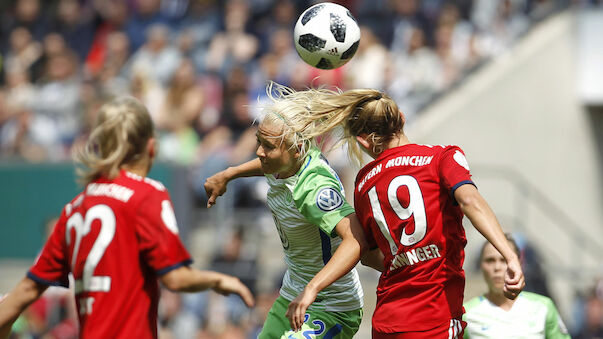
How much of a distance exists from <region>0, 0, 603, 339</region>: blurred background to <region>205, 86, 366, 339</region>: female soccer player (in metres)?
5.23

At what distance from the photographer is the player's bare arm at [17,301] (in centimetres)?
439

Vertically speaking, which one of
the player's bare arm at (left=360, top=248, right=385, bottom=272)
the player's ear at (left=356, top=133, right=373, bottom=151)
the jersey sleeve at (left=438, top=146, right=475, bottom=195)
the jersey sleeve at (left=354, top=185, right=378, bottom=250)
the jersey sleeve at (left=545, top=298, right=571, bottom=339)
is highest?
the player's ear at (left=356, top=133, right=373, bottom=151)

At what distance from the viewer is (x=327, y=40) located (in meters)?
5.36

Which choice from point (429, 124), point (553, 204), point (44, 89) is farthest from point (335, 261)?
point (44, 89)

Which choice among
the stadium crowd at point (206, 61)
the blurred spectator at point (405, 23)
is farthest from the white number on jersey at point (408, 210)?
the blurred spectator at point (405, 23)

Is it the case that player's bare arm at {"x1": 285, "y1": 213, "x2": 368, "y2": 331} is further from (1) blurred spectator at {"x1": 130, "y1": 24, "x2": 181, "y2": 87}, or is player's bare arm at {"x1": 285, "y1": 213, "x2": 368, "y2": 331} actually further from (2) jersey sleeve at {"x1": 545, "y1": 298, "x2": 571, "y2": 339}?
(1) blurred spectator at {"x1": 130, "y1": 24, "x2": 181, "y2": 87}

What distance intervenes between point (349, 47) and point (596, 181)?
7.66 metres

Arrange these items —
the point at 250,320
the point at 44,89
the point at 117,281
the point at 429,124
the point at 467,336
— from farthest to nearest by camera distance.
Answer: the point at 44,89 < the point at 429,124 < the point at 250,320 < the point at 467,336 < the point at 117,281

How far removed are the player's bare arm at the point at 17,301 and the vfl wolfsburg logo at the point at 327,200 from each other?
56.8 inches

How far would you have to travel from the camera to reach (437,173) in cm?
433

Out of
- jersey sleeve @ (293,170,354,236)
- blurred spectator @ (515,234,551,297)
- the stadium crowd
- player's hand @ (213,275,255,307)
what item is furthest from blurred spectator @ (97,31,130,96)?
player's hand @ (213,275,255,307)

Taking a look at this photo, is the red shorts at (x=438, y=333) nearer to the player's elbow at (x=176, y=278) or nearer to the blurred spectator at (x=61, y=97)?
the player's elbow at (x=176, y=278)

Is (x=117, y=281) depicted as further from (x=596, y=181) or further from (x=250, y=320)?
(x=596, y=181)

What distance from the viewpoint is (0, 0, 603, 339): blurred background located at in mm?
10961
